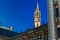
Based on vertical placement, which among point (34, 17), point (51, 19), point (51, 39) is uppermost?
point (34, 17)

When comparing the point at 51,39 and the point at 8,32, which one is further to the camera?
the point at 8,32

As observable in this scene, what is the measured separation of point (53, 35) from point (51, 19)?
3188mm

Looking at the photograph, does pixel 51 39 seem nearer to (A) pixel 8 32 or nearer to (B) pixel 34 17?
(A) pixel 8 32

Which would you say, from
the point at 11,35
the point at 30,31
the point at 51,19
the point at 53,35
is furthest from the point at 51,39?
the point at 11,35

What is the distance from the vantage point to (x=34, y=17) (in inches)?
3452

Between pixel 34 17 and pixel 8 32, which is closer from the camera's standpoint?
pixel 8 32

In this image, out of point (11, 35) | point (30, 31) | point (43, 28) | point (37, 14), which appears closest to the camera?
point (43, 28)

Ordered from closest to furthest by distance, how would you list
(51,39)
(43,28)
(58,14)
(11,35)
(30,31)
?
(51,39) < (58,14) < (43,28) < (30,31) < (11,35)

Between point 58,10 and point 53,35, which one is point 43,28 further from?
point 53,35

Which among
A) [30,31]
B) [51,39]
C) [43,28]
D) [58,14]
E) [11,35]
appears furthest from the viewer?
[11,35]

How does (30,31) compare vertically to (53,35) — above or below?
above

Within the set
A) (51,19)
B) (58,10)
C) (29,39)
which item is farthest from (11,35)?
(51,19)

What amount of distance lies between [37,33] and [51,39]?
20466mm

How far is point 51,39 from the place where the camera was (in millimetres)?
31797
